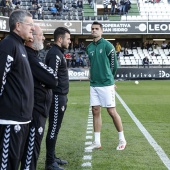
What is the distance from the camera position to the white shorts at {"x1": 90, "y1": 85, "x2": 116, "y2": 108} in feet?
25.9

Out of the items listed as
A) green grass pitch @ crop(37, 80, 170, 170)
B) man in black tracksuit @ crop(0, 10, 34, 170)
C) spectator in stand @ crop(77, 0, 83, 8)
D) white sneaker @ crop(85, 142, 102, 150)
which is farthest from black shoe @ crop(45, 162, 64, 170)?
spectator in stand @ crop(77, 0, 83, 8)

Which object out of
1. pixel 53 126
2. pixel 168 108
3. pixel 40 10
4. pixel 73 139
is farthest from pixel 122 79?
pixel 53 126

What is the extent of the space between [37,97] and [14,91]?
0.91 m

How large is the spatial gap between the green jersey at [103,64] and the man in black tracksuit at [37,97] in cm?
290

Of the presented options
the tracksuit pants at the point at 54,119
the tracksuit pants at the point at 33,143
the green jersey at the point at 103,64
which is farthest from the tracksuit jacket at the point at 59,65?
the green jersey at the point at 103,64

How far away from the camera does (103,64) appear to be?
7.90m

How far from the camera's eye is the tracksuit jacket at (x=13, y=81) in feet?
13.0

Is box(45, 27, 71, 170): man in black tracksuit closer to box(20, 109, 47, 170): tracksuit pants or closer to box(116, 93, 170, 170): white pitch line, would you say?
box(20, 109, 47, 170): tracksuit pants

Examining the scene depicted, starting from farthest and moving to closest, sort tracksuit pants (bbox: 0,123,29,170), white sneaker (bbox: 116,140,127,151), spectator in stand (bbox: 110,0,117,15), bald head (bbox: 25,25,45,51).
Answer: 1. spectator in stand (bbox: 110,0,117,15)
2. white sneaker (bbox: 116,140,127,151)
3. bald head (bbox: 25,25,45,51)
4. tracksuit pants (bbox: 0,123,29,170)

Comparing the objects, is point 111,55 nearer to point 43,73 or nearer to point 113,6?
point 43,73

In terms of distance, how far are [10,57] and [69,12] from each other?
40.0 meters

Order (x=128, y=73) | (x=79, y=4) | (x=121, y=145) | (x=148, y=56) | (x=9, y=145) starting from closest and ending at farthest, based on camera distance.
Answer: (x=9, y=145) < (x=121, y=145) < (x=128, y=73) < (x=148, y=56) < (x=79, y=4)

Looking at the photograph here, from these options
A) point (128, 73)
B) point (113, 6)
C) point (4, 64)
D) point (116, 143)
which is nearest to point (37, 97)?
point (4, 64)

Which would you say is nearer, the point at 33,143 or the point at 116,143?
the point at 33,143
